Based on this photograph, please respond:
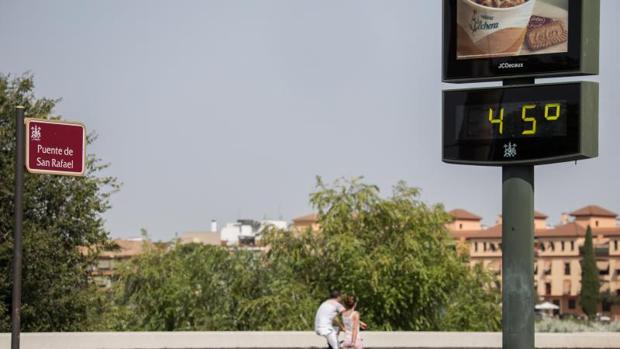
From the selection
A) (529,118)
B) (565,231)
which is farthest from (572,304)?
(529,118)

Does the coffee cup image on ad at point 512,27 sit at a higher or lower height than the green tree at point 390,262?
higher

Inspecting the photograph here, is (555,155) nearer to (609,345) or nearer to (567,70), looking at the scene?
(567,70)

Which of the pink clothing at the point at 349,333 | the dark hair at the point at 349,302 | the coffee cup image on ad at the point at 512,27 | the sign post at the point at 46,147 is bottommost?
the pink clothing at the point at 349,333

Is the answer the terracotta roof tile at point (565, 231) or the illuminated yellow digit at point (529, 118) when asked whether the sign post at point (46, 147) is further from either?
the terracotta roof tile at point (565, 231)

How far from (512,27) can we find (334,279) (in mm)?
34486

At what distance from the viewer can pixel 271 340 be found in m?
26.7

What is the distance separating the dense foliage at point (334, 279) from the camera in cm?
4700

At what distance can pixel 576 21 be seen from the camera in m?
14.2

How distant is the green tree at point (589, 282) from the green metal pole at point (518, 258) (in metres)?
139

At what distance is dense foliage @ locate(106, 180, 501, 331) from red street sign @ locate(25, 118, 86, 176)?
3309 cm

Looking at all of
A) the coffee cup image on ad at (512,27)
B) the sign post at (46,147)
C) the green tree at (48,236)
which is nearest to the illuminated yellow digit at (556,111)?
the coffee cup image on ad at (512,27)

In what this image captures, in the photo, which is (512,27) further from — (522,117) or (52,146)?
(52,146)

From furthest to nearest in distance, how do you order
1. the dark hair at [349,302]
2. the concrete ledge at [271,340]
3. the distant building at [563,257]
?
the distant building at [563,257], the concrete ledge at [271,340], the dark hair at [349,302]

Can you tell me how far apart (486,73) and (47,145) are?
5.19 meters
